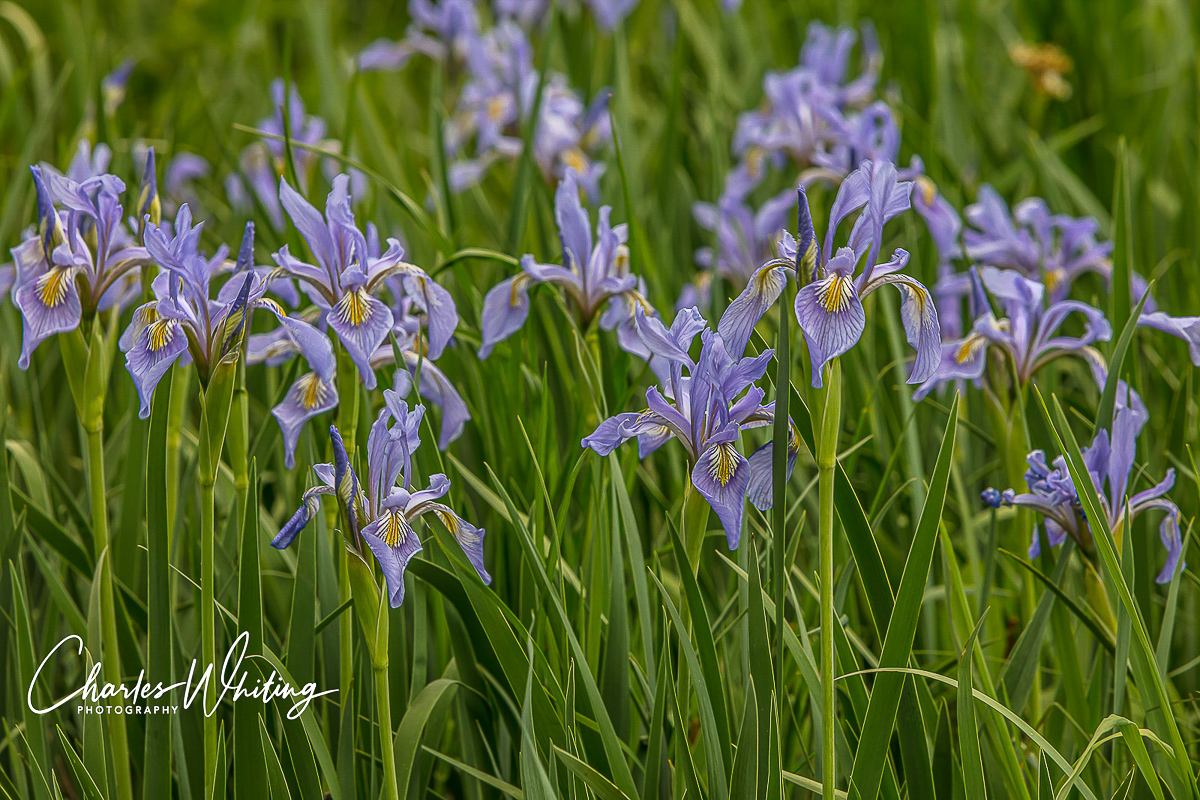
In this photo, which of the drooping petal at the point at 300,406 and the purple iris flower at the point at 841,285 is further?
the drooping petal at the point at 300,406

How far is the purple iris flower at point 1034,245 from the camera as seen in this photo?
2142mm

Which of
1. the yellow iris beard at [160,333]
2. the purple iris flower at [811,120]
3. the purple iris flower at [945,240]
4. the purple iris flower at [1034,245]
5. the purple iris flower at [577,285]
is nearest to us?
the yellow iris beard at [160,333]

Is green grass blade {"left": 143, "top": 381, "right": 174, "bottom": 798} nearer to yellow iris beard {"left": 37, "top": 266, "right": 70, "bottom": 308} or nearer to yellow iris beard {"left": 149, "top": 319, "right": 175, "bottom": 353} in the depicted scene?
yellow iris beard {"left": 149, "top": 319, "right": 175, "bottom": 353}

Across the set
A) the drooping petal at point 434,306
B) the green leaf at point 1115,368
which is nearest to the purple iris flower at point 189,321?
the drooping petal at point 434,306

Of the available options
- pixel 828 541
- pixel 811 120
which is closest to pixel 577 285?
pixel 828 541

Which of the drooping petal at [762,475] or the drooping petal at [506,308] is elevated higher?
the drooping petal at [506,308]

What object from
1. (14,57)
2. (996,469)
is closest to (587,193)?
(996,469)

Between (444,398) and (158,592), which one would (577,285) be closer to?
(444,398)

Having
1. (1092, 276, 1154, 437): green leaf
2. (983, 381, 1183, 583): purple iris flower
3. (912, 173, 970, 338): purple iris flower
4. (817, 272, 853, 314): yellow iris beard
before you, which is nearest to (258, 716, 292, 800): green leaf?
(817, 272, 853, 314): yellow iris beard

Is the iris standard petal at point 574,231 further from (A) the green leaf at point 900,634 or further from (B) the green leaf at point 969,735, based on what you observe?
(B) the green leaf at point 969,735

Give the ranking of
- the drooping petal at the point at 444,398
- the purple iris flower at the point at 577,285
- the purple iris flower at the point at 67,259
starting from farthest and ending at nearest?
the purple iris flower at the point at 577,285, the drooping petal at the point at 444,398, the purple iris flower at the point at 67,259

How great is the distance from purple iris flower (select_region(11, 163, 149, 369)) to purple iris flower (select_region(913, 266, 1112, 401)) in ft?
4.35

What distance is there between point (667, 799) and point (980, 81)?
11.0 feet

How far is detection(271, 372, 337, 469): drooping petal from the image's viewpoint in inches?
57.3
